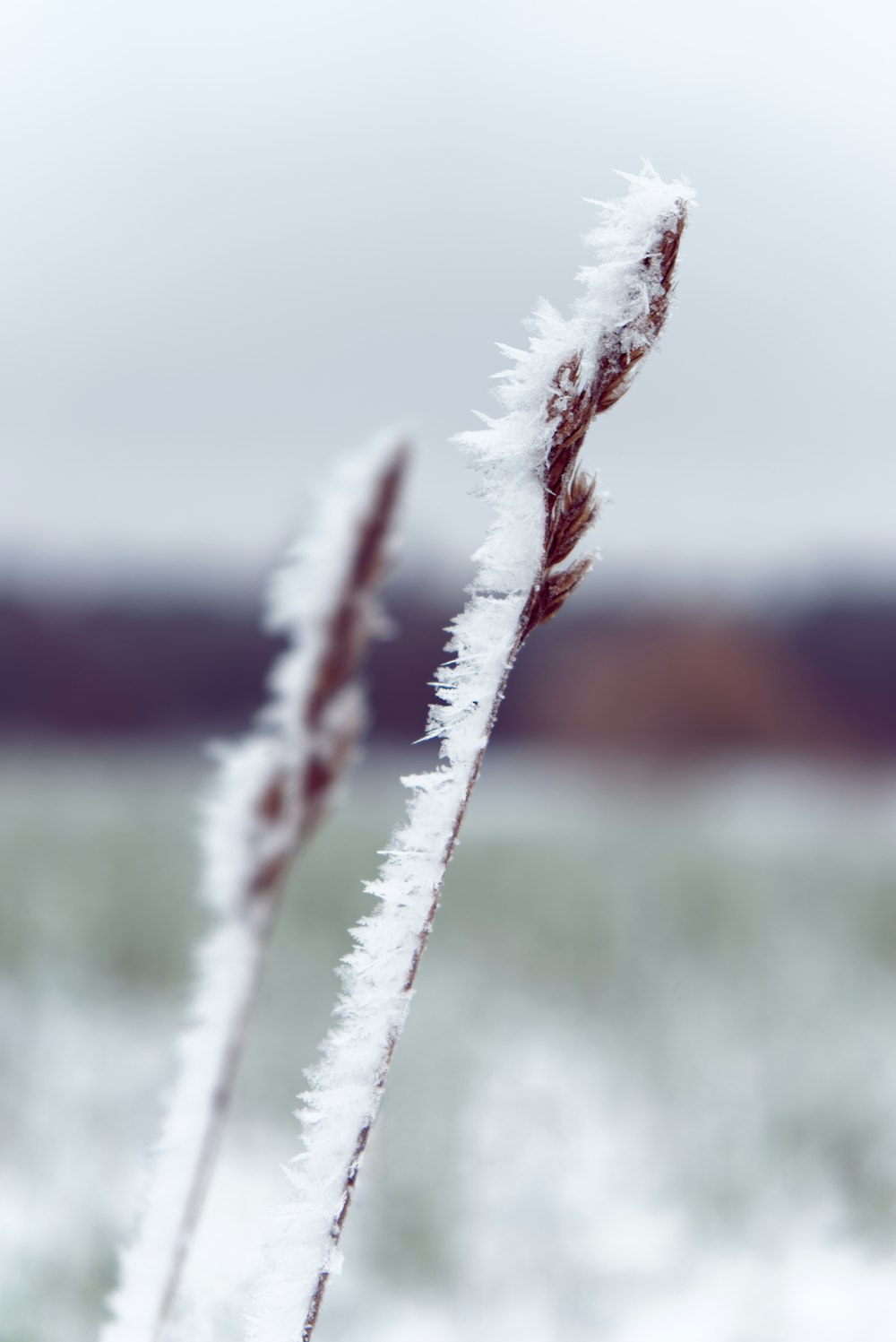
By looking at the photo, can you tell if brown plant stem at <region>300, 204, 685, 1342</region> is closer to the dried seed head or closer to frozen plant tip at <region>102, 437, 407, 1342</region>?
the dried seed head

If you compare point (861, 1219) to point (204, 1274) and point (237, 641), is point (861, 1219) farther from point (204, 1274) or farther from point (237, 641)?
point (237, 641)

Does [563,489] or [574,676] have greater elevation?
[574,676]

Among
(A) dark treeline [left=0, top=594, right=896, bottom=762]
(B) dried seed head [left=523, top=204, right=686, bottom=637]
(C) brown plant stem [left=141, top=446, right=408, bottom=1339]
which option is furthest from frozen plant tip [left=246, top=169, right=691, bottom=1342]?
(A) dark treeline [left=0, top=594, right=896, bottom=762]

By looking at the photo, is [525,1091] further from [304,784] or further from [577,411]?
[577,411]

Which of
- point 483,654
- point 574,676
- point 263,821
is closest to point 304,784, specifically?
point 263,821

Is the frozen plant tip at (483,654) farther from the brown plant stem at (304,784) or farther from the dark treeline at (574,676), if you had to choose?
the dark treeline at (574,676)

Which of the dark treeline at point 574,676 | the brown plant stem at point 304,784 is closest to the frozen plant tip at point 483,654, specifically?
the brown plant stem at point 304,784
